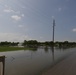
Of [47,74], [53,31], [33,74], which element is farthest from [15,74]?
[53,31]

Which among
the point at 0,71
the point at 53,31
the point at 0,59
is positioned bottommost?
the point at 0,71

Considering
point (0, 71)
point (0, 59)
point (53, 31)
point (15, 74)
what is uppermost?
point (53, 31)

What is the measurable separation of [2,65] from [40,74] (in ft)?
→ 14.2

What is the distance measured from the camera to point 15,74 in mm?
9984

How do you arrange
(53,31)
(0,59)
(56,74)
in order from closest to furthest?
(0,59), (56,74), (53,31)

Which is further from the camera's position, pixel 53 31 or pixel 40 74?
pixel 53 31

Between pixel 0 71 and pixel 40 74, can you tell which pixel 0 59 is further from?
pixel 40 74

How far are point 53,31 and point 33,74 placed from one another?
49446 millimetres

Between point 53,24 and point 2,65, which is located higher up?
point 53,24

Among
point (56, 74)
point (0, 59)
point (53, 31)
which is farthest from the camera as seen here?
point (53, 31)

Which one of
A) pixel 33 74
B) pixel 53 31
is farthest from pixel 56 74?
pixel 53 31

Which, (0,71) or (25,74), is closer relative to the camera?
(0,71)

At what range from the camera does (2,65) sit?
19.8ft

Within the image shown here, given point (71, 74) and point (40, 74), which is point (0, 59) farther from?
point (71, 74)
